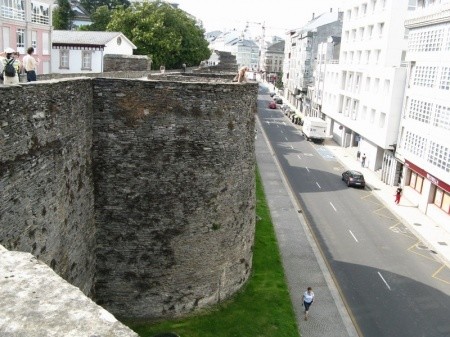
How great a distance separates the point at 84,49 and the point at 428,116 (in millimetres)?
27412

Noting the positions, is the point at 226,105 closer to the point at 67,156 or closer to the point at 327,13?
the point at 67,156

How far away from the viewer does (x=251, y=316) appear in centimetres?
1906

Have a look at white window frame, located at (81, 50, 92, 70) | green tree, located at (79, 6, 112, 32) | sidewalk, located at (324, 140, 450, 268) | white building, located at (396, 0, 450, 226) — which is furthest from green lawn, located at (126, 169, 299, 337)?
green tree, located at (79, 6, 112, 32)

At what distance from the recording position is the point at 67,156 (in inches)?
554

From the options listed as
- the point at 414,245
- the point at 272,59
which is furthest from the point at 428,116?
the point at 272,59

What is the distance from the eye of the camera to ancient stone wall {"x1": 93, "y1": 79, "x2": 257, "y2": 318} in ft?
53.4

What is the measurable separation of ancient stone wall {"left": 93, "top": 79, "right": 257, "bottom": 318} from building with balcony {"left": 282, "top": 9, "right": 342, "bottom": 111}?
7291 cm

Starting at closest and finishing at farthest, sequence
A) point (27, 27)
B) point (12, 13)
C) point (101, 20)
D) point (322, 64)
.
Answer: point (12, 13)
point (27, 27)
point (101, 20)
point (322, 64)

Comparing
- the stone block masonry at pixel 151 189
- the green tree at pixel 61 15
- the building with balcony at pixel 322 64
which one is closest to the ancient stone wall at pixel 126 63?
the stone block masonry at pixel 151 189

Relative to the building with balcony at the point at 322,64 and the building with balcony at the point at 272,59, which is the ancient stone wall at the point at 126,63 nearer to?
the building with balcony at the point at 322,64

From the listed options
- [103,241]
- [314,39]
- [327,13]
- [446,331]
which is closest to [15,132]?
[103,241]

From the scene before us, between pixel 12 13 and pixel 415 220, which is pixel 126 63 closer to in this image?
pixel 12 13

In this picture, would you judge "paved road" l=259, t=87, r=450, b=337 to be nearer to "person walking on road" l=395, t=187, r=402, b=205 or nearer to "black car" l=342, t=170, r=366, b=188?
"black car" l=342, t=170, r=366, b=188

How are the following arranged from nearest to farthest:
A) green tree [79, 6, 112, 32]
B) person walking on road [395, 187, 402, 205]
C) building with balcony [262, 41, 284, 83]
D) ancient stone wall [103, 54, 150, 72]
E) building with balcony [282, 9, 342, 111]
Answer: ancient stone wall [103, 54, 150, 72] < person walking on road [395, 187, 402, 205] < green tree [79, 6, 112, 32] < building with balcony [282, 9, 342, 111] < building with balcony [262, 41, 284, 83]
